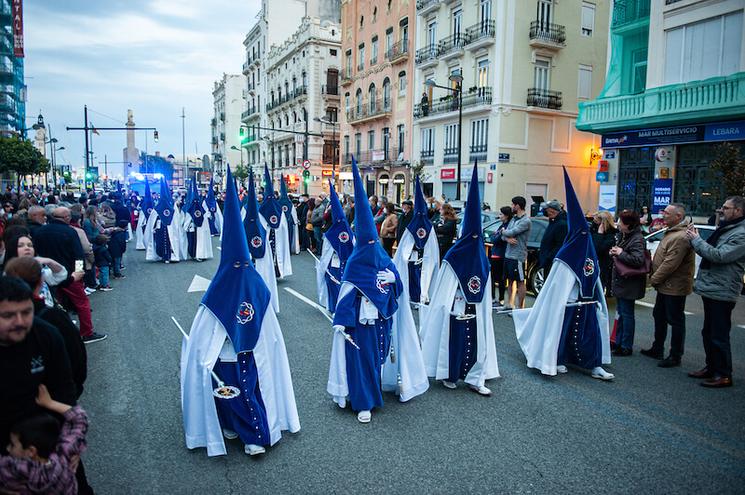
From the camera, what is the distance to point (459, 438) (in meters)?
4.61

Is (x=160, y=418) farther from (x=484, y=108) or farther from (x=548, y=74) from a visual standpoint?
(x=548, y=74)

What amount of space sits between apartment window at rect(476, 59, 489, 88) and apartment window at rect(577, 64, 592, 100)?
5.55 m

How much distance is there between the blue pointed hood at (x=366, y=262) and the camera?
15.9ft

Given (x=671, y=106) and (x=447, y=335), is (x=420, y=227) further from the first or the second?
(x=671, y=106)

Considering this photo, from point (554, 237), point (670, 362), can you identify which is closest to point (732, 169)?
point (554, 237)

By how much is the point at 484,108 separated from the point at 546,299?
23968 millimetres

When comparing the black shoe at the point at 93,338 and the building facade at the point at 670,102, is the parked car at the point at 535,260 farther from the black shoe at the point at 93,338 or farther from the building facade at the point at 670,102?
the building facade at the point at 670,102

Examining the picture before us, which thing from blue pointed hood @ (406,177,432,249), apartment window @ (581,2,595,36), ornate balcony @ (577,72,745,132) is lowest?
blue pointed hood @ (406,177,432,249)

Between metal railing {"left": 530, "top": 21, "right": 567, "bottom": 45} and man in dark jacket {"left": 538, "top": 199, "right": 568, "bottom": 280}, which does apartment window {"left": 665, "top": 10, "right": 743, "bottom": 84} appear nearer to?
metal railing {"left": 530, "top": 21, "right": 567, "bottom": 45}

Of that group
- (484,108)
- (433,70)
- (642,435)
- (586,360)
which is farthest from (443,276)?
(433,70)

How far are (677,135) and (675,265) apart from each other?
15.0 metres

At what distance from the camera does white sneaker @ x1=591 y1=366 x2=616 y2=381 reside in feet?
19.8

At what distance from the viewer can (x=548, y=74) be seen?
29.2 m

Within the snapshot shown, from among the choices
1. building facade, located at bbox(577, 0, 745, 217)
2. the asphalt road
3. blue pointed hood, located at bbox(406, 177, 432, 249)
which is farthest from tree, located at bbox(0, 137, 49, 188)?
blue pointed hood, located at bbox(406, 177, 432, 249)
